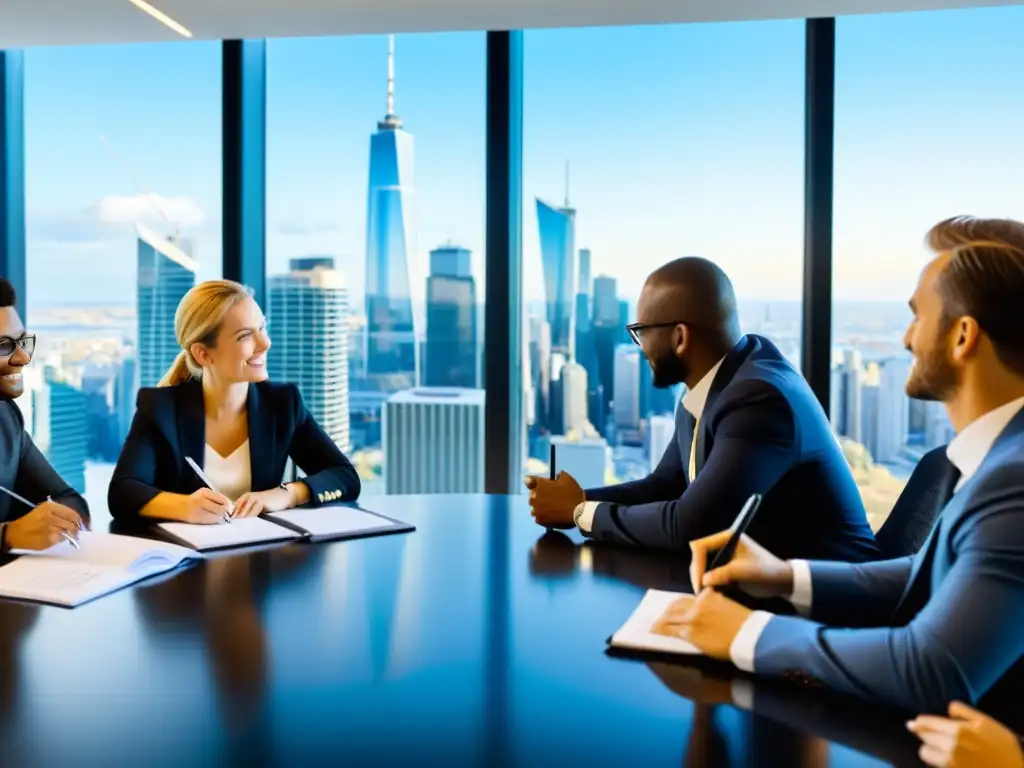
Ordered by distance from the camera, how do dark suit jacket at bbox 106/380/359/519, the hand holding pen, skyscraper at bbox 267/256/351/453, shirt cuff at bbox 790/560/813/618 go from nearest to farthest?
shirt cuff at bbox 790/560/813/618 → the hand holding pen → dark suit jacket at bbox 106/380/359/519 → skyscraper at bbox 267/256/351/453

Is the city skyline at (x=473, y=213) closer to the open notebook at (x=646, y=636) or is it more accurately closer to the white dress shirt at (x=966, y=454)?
the open notebook at (x=646, y=636)

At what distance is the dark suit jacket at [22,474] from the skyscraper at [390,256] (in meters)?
2.03

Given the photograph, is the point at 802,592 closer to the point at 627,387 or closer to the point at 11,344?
the point at 11,344

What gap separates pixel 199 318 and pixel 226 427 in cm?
33

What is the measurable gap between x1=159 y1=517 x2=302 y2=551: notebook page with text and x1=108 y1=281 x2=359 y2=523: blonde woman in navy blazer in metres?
0.20

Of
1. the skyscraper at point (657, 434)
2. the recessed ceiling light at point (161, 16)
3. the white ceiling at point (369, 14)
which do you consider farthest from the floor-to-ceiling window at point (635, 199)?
the recessed ceiling light at point (161, 16)

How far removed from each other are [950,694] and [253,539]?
5.11ft

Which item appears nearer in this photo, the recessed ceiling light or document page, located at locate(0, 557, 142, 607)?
document page, located at locate(0, 557, 142, 607)

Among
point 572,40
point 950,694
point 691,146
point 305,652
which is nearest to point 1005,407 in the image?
point 950,694

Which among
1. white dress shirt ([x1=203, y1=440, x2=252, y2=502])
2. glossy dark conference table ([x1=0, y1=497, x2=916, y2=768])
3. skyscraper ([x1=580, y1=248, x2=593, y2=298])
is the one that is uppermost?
skyscraper ([x1=580, y1=248, x2=593, y2=298])

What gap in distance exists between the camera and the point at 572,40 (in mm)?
4098

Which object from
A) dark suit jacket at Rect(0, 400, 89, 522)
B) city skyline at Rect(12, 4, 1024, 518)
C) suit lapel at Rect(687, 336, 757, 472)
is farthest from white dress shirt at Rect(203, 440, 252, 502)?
city skyline at Rect(12, 4, 1024, 518)

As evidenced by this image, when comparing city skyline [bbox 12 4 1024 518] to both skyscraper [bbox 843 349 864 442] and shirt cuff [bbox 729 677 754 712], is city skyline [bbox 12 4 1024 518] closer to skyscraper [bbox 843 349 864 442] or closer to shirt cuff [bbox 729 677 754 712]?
skyscraper [bbox 843 349 864 442]

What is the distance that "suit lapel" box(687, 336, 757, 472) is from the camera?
223 centimetres
